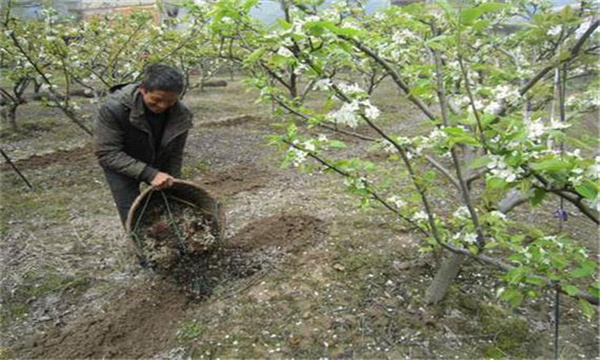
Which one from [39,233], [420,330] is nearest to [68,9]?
[39,233]

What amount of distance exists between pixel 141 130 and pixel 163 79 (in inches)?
20.9

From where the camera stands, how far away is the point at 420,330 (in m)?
2.69

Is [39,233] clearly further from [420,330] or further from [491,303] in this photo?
[491,303]

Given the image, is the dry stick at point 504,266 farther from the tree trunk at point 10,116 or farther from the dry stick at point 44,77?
the tree trunk at point 10,116

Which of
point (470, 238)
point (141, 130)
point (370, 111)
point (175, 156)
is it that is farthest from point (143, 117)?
point (470, 238)

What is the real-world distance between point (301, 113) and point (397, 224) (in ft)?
7.34

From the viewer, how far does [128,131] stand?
2992 millimetres

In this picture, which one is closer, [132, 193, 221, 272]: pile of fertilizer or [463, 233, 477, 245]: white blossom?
[463, 233, 477, 245]: white blossom

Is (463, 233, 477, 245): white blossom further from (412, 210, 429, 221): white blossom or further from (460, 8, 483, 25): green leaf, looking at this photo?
(460, 8, 483, 25): green leaf

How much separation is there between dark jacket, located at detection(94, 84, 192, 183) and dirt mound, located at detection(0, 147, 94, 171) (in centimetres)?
355

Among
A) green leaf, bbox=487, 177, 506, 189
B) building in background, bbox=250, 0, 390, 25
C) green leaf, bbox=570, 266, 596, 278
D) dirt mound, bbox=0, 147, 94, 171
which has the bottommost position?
Result: dirt mound, bbox=0, 147, 94, 171

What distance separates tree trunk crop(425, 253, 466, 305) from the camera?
2.73 meters

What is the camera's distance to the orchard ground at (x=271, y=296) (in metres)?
2.58

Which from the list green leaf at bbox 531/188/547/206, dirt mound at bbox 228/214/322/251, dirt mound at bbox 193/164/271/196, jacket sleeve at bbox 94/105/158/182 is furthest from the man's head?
dirt mound at bbox 193/164/271/196
